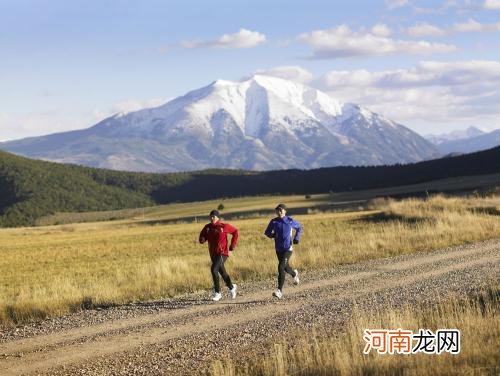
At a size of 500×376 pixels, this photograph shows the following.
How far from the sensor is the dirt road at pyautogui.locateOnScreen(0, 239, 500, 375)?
11.8 meters

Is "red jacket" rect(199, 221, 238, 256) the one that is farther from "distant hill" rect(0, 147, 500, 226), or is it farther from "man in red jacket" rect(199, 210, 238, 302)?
"distant hill" rect(0, 147, 500, 226)

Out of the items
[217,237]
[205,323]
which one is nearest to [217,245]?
[217,237]

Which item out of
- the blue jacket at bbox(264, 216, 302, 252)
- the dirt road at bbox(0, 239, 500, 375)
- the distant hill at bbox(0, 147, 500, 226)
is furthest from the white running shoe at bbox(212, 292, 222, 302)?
the distant hill at bbox(0, 147, 500, 226)

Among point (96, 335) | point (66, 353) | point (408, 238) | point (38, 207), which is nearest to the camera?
point (66, 353)

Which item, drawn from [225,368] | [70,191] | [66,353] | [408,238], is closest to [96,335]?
[66,353]

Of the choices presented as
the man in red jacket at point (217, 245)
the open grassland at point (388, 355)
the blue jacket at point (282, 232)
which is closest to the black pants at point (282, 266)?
the blue jacket at point (282, 232)

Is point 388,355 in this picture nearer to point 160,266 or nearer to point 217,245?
point 217,245

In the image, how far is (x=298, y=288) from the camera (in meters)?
18.0

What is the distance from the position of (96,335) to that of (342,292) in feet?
19.9

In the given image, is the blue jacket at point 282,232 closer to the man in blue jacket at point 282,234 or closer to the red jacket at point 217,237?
the man in blue jacket at point 282,234

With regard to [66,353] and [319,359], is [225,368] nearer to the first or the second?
[319,359]

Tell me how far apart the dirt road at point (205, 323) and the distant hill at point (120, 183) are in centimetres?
11040

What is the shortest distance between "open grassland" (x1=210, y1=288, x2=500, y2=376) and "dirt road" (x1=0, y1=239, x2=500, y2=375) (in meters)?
0.81

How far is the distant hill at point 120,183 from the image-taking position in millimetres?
139375
